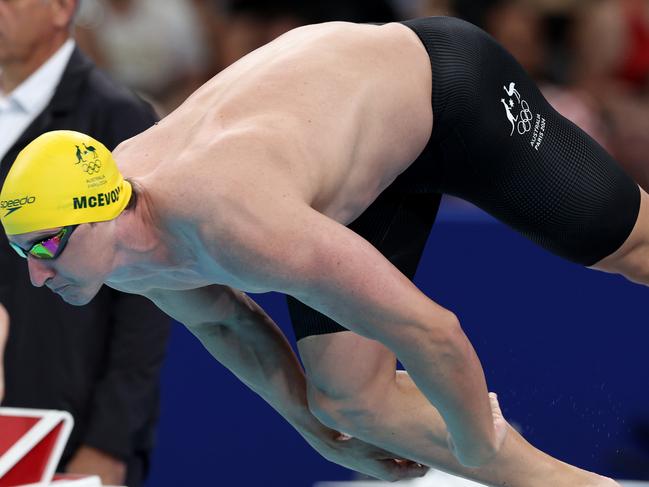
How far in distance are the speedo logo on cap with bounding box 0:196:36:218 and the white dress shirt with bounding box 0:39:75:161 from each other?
1444 millimetres

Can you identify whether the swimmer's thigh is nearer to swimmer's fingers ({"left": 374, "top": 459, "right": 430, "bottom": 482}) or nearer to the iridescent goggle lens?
swimmer's fingers ({"left": 374, "top": 459, "right": 430, "bottom": 482})

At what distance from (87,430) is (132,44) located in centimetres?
358

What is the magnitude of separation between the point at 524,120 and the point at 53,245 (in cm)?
134

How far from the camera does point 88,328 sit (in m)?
4.64

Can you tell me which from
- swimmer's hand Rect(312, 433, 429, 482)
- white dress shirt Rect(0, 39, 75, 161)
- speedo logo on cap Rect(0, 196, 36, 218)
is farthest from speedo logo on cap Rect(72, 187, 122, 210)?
white dress shirt Rect(0, 39, 75, 161)

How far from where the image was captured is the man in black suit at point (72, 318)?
4582mm

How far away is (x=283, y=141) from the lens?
10.7 ft

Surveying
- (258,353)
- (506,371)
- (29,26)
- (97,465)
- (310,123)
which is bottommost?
(97,465)

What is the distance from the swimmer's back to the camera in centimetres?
321

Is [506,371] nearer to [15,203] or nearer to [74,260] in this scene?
[74,260]

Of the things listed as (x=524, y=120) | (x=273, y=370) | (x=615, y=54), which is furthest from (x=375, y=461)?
(x=615, y=54)

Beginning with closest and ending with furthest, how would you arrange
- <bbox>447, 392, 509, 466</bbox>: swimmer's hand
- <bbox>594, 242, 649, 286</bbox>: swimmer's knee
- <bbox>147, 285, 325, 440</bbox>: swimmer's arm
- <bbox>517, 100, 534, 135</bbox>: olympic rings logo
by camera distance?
1. <bbox>447, 392, 509, 466</bbox>: swimmer's hand
2. <bbox>517, 100, 534, 135</bbox>: olympic rings logo
3. <bbox>594, 242, 649, 286</bbox>: swimmer's knee
4. <bbox>147, 285, 325, 440</bbox>: swimmer's arm

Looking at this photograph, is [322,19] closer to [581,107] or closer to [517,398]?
[581,107]

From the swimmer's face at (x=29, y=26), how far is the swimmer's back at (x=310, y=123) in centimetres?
127
